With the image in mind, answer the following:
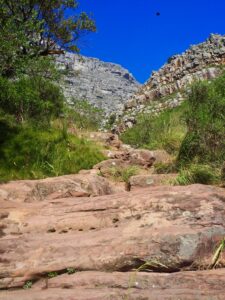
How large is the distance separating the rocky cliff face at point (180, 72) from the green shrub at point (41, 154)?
32.5m

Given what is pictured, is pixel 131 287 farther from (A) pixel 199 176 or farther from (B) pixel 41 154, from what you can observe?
(B) pixel 41 154

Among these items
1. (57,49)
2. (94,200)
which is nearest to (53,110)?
(57,49)

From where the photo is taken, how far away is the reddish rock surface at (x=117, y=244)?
5328mm

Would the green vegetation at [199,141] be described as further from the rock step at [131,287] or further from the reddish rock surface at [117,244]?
the rock step at [131,287]

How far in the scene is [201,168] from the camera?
9.34 metres

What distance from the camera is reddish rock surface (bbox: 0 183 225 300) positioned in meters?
5.33

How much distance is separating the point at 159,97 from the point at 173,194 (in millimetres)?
45808

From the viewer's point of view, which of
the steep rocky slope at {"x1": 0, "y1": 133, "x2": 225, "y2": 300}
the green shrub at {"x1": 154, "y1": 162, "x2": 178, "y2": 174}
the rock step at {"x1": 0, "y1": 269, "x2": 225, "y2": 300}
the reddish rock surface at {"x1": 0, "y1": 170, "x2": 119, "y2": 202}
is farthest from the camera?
the green shrub at {"x1": 154, "y1": 162, "x2": 178, "y2": 174}

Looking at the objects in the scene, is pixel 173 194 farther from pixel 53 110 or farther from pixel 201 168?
pixel 53 110

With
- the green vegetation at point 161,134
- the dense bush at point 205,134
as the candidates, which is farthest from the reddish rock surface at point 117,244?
the green vegetation at point 161,134

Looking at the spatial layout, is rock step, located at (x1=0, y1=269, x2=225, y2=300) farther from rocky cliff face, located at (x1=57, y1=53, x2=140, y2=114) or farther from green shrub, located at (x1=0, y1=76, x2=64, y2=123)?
rocky cliff face, located at (x1=57, y1=53, x2=140, y2=114)

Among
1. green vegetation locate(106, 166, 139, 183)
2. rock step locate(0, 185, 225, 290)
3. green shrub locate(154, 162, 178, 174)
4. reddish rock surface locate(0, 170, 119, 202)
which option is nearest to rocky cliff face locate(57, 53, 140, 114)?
green shrub locate(154, 162, 178, 174)

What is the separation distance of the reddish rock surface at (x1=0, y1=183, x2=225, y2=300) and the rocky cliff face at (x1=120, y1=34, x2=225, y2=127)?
40166 mm

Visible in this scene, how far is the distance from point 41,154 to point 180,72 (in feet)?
150
